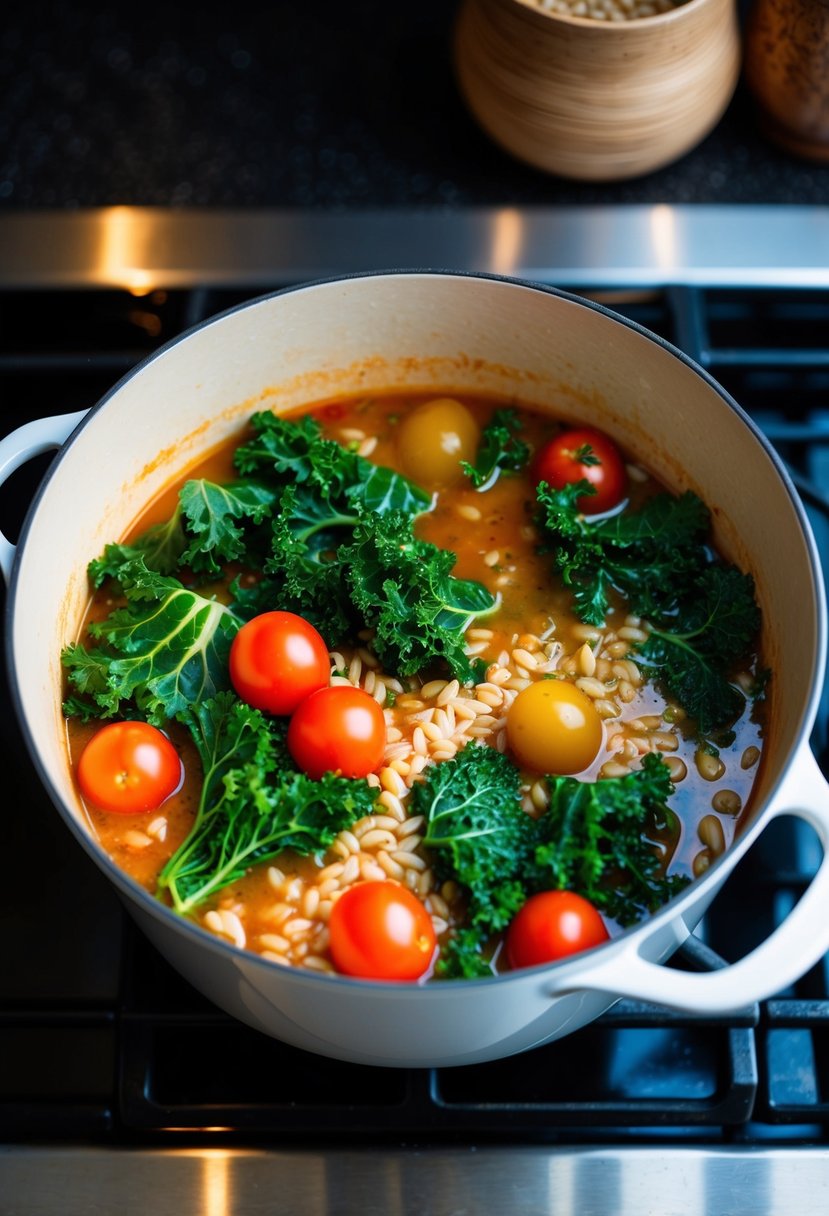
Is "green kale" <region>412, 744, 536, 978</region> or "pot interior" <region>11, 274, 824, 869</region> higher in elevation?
"pot interior" <region>11, 274, 824, 869</region>

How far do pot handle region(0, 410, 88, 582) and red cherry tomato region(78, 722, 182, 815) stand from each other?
0.23 metres

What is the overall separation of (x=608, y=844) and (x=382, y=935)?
0.96ft

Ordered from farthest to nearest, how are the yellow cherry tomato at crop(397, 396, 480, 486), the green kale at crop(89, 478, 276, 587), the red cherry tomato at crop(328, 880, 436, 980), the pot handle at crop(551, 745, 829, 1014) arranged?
the yellow cherry tomato at crop(397, 396, 480, 486) → the green kale at crop(89, 478, 276, 587) → the red cherry tomato at crop(328, 880, 436, 980) → the pot handle at crop(551, 745, 829, 1014)

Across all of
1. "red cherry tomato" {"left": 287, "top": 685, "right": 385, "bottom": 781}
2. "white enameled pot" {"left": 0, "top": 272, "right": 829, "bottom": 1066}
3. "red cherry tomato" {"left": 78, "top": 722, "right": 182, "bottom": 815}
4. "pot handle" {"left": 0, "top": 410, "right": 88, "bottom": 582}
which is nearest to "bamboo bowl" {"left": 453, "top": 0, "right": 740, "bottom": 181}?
"white enameled pot" {"left": 0, "top": 272, "right": 829, "bottom": 1066}

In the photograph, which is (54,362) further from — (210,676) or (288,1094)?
(288,1094)

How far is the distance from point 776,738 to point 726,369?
616 mm

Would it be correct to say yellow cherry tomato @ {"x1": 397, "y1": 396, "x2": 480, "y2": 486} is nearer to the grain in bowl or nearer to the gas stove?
the grain in bowl

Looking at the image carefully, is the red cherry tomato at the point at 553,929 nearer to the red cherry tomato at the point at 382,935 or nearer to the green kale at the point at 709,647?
the red cherry tomato at the point at 382,935

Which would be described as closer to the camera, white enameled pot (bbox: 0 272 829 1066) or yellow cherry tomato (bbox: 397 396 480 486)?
white enameled pot (bbox: 0 272 829 1066)

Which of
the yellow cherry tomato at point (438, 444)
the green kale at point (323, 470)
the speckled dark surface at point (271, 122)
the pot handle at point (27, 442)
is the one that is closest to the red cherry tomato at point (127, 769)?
the pot handle at point (27, 442)

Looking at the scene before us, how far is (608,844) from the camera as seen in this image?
53.7 inches

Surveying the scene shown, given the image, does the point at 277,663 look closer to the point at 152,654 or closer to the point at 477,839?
the point at 152,654

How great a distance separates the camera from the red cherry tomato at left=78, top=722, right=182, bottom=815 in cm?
141

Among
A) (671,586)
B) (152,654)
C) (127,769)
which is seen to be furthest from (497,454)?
(127,769)
